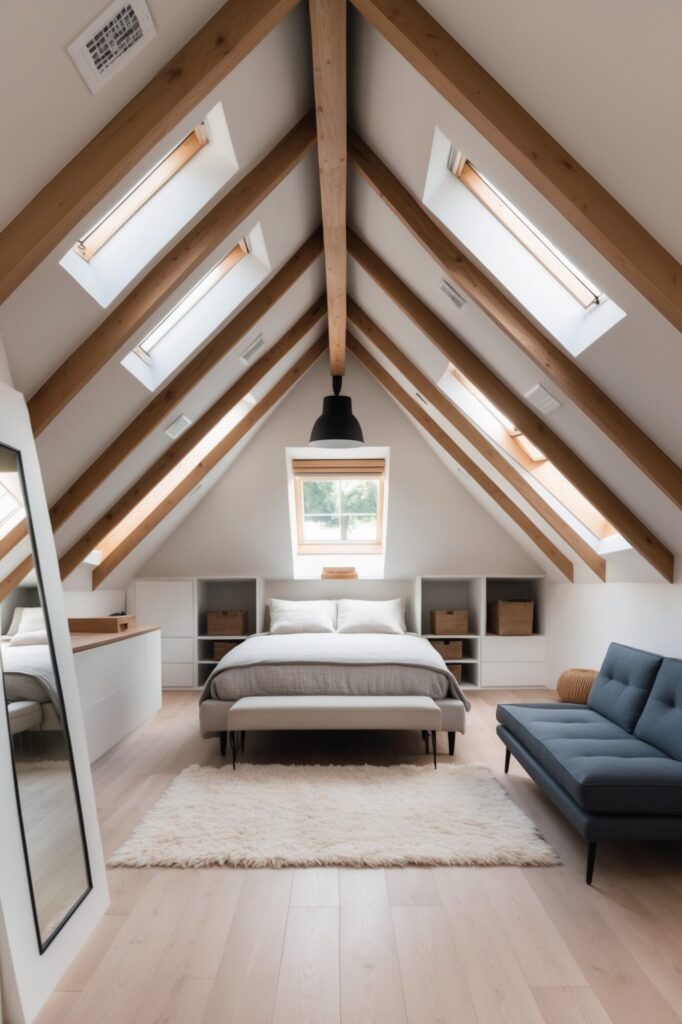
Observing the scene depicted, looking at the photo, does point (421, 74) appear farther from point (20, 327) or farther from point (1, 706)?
point (1, 706)

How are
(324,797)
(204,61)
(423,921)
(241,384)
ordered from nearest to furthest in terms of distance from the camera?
(204,61)
(423,921)
(324,797)
(241,384)

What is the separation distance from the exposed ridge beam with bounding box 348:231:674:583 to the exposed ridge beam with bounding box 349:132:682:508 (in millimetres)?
707

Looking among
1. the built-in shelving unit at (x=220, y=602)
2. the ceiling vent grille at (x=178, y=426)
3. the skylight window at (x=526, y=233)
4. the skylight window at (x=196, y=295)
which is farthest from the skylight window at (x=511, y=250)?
the built-in shelving unit at (x=220, y=602)

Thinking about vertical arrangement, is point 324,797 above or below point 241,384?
below

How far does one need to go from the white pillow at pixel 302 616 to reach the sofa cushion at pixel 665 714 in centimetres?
335

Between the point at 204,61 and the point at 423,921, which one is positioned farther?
the point at 423,921

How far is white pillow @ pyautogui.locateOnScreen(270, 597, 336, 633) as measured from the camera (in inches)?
252

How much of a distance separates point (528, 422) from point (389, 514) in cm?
282

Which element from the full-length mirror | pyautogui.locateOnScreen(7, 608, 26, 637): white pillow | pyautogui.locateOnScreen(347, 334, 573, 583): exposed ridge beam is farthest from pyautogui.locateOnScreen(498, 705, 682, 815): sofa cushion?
pyautogui.locateOnScreen(347, 334, 573, 583): exposed ridge beam

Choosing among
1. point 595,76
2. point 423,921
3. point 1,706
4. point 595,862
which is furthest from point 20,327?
point 595,862

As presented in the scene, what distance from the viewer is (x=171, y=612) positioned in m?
6.61

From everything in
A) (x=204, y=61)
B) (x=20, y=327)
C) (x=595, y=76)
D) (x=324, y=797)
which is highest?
(x=204, y=61)

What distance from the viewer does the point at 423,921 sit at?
2527mm

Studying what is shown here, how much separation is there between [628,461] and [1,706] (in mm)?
2795
